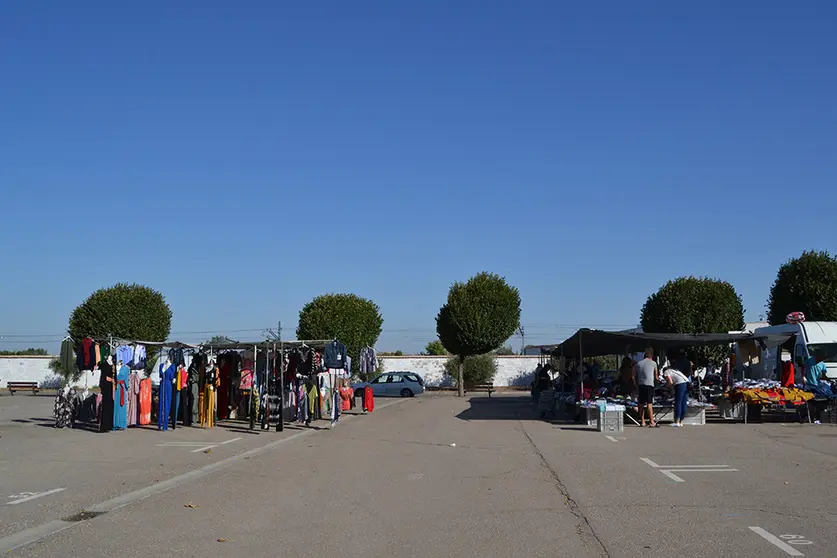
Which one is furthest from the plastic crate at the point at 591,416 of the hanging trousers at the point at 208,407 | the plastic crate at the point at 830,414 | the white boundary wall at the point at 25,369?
the white boundary wall at the point at 25,369

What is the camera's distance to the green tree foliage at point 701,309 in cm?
4334

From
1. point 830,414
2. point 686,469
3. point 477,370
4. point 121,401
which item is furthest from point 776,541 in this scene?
point 477,370

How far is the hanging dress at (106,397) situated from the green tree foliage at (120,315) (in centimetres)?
2874

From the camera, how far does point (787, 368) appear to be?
23.6 metres

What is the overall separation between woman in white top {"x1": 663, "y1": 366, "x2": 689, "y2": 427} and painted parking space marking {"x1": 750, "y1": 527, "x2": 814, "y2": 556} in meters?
12.3

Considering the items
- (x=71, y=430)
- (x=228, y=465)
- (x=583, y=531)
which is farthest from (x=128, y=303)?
(x=583, y=531)

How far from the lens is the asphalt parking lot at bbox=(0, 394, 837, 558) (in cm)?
742

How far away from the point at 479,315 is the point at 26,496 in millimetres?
39557

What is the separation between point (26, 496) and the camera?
398 inches

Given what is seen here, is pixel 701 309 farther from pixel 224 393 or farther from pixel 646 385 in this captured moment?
pixel 224 393

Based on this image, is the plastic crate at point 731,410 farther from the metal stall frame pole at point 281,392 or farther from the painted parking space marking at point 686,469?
the metal stall frame pole at point 281,392

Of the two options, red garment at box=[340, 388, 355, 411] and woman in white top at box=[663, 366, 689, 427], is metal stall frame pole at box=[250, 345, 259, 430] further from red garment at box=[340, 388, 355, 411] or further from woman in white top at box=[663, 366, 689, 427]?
woman in white top at box=[663, 366, 689, 427]

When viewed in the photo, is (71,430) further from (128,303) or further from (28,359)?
(28,359)

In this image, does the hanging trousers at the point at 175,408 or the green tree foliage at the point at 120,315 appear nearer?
the hanging trousers at the point at 175,408
